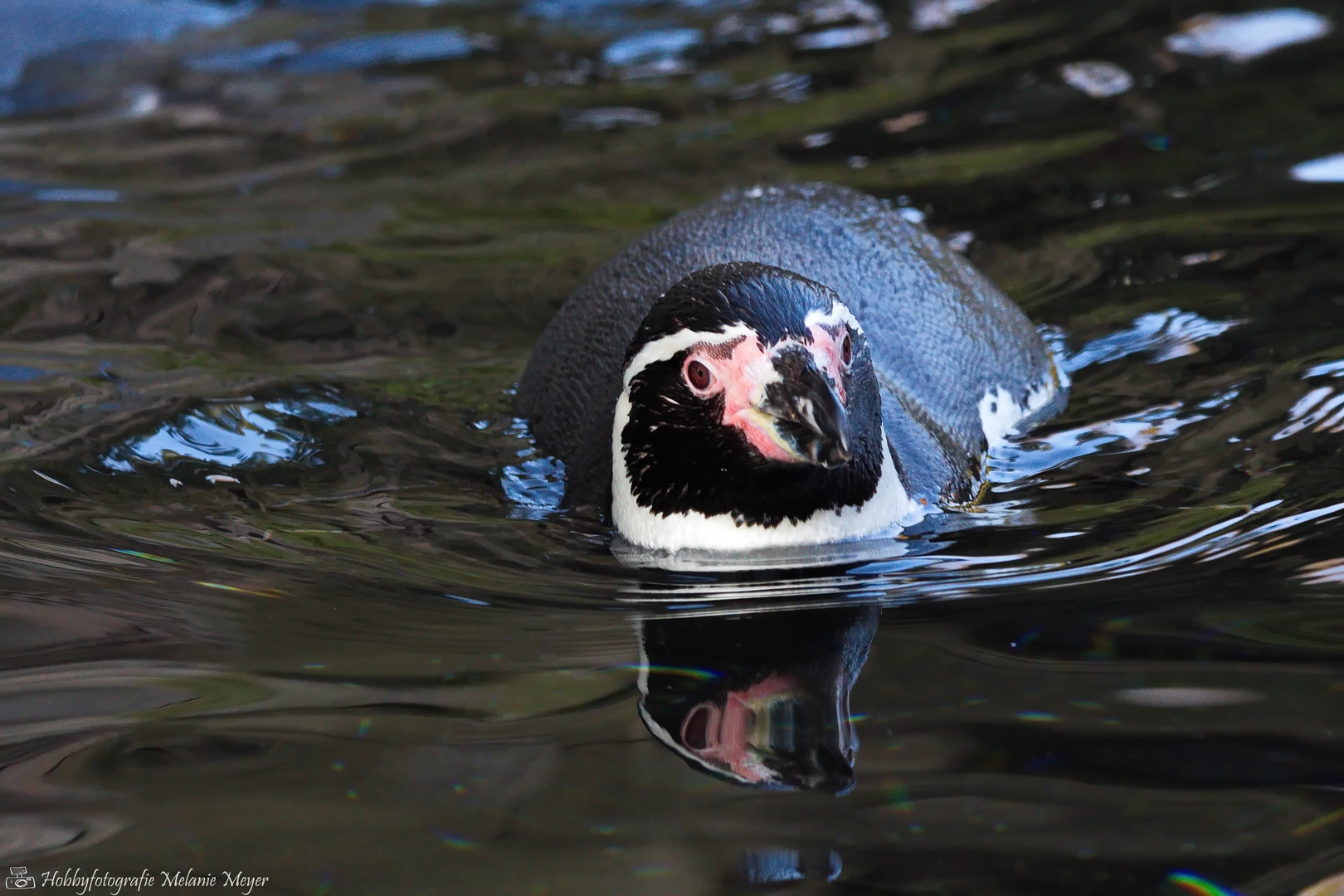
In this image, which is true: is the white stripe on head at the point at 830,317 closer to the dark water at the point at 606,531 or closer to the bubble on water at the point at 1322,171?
the dark water at the point at 606,531

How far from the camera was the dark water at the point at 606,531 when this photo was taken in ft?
9.71

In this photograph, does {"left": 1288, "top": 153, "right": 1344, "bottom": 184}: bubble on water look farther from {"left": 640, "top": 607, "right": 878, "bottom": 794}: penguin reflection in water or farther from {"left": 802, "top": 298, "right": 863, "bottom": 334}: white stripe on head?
{"left": 640, "top": 607, "right": 878, "bottom": 794}: penguin reflection in water

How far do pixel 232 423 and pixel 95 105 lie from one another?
5.58 meters

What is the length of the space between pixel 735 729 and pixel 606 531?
1.66 meters

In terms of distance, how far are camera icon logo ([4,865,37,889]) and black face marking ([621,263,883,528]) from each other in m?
2.01

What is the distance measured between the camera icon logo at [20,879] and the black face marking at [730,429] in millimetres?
2009

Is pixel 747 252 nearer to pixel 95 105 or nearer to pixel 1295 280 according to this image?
pixel 1295 280

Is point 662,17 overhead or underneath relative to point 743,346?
underneath

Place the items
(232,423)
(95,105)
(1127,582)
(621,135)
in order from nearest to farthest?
1. (1127,582)
2. (232,423)
3. (621,135)
4. (95,105)

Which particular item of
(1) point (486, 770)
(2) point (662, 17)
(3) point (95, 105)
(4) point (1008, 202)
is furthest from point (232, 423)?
(2) point (662, 17)

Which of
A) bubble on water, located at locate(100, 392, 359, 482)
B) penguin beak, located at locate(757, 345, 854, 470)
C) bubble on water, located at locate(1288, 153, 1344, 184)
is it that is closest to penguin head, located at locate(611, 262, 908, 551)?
penguin beak, located at locate(757, 345, 854, 470)

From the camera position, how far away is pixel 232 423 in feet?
19.2

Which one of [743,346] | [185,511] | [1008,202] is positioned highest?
[743,346]

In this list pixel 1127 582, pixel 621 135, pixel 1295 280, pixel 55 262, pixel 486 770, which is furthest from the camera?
pixel 621 135
